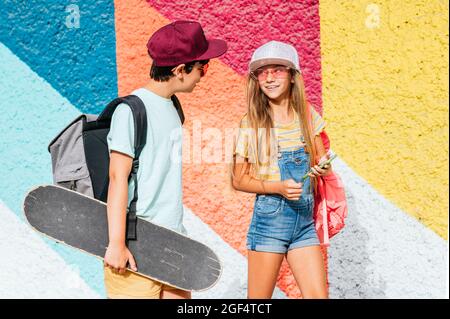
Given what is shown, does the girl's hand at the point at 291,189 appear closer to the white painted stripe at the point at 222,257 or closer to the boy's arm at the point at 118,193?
the boy's arm at the point at 118,193

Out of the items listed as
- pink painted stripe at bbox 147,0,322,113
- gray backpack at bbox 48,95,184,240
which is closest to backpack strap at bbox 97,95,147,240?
gray backpack at bbox 48,95,184,240

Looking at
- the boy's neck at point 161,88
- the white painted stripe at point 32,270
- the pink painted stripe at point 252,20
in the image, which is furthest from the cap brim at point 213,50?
the white painted stripe at point 32,270

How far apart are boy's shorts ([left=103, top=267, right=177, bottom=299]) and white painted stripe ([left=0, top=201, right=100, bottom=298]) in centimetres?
125

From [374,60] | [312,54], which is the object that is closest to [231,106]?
[312,54]

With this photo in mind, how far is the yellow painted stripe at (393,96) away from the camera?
375 centimetres

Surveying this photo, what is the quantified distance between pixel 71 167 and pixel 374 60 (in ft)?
6.07

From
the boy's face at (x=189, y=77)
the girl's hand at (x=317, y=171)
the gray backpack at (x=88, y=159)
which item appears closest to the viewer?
the gray backpack at (x=88, y=159)

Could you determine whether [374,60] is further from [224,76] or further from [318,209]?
[318,209]

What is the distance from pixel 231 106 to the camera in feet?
12.6

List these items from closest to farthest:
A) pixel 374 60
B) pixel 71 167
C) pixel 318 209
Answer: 1. pixel 71 167
2. pixel 318 209
3. pixel 374 60

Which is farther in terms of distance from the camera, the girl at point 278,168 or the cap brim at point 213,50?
the girl at point 278,168

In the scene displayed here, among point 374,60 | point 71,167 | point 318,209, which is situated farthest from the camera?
point 374,60

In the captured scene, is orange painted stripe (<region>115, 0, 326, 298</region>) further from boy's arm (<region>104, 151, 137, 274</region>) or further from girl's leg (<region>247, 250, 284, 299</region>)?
boy's arm (<region>104, 151, 137, 274</region>)

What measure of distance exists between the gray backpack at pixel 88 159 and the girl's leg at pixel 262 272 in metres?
0.59
